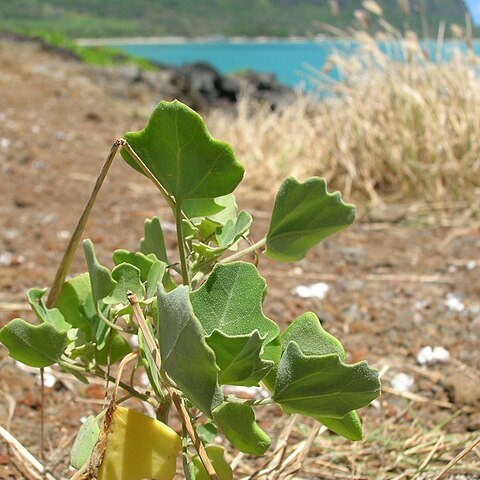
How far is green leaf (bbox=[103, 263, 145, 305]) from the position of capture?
58 cm

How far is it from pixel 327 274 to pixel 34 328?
1.38m

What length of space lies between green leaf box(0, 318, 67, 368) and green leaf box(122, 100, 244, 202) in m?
0.14

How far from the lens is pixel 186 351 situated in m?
0.45

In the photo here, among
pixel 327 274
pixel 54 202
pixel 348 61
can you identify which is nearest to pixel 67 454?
pixel 327 274

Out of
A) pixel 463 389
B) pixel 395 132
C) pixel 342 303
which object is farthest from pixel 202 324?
pixel 395 132

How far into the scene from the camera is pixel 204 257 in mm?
641

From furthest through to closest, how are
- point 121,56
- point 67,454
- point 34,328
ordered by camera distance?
point 121,56
point 67,454
point 34,328

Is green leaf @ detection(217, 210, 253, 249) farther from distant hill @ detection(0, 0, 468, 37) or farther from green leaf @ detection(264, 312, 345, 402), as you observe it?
distant hill @ detection(0, 0, 468, 37)

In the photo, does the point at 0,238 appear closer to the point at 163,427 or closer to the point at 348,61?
the point at 163,427

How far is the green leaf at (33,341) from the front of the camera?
55cm

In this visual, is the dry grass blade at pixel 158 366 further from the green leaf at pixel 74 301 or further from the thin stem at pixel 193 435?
the green leaf at pixel 74 301

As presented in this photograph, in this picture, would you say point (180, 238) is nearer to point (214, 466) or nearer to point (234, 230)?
point (234, 230)

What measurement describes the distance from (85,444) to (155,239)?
20cm

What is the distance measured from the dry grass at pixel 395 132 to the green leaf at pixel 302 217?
204cm
